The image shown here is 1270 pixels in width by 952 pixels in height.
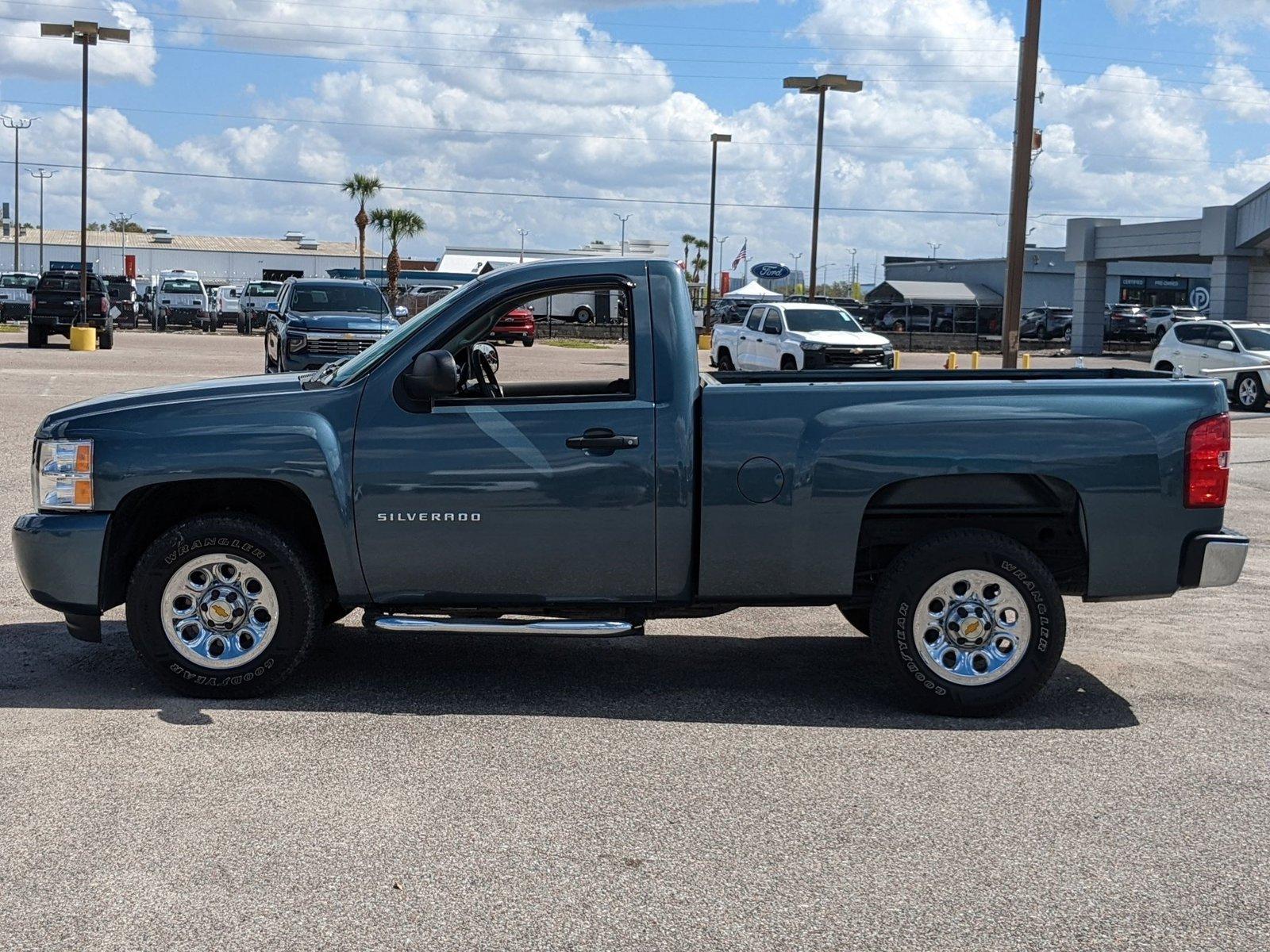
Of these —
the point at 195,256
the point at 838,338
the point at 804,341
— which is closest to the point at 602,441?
the point at 804,341

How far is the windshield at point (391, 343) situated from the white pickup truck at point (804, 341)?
19.4 m

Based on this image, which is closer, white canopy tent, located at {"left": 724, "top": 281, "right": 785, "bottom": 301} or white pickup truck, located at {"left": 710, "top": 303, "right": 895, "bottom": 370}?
white pickup truck, located at {"left": 710, "top": 303, "right": 895, "bottom": 370}

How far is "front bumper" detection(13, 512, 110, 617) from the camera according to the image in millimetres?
6145

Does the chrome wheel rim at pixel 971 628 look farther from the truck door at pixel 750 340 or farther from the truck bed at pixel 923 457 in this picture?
the truck door at pixel 750 340

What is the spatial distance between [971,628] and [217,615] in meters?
3.24

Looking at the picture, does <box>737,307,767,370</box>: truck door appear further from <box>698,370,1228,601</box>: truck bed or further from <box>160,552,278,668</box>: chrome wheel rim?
<box>160,552,278,668</box>: chrome wheel rim

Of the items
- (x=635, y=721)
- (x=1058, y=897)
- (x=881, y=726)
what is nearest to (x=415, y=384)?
(x=635, y=721)

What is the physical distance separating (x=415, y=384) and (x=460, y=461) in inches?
14.9

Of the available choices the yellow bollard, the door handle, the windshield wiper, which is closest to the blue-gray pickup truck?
the door handle

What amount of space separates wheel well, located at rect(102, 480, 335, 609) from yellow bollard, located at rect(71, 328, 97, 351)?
30974mm

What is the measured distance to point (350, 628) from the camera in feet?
25.7

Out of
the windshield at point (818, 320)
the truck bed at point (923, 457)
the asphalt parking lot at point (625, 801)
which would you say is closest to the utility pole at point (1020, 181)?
the windshield at point (818, 320)

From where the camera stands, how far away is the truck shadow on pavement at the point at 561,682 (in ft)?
20.3

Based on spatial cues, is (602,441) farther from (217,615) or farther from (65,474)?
(65,474)
